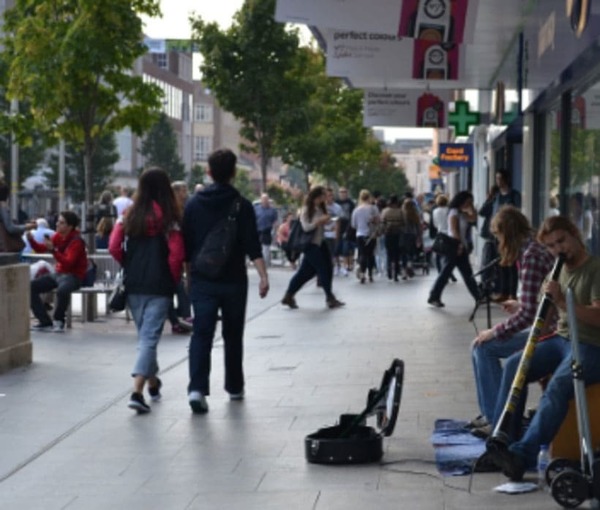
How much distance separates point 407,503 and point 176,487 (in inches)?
50.2

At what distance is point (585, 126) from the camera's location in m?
15.9

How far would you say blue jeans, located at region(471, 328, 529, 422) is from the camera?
382 inches

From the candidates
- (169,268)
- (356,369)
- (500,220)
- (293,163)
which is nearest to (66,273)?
(356,369)

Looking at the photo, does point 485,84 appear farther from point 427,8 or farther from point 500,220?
point 500,220

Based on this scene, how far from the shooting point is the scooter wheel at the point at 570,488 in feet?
25.4

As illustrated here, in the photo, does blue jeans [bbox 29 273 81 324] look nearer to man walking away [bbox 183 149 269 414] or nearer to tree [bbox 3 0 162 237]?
man walking away [bbox 183 149 269 414]

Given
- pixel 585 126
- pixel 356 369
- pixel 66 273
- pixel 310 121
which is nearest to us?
pixel 356 369

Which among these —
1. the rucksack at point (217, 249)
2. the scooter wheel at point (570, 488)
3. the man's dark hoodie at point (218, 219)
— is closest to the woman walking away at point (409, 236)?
the man's dark hoodie at point (218, 219)

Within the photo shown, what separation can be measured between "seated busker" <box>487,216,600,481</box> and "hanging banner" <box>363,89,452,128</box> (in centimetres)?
2483

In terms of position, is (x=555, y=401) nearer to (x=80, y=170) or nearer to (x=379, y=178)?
(x=80, y=170)

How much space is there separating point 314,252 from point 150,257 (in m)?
11.8

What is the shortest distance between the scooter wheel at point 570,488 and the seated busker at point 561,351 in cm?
55

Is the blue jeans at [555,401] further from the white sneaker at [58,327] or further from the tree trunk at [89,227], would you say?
the tree trunk at [89,227]

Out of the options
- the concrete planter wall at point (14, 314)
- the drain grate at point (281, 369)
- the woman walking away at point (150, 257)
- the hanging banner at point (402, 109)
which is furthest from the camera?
the hanging banner at point (402, 109)
